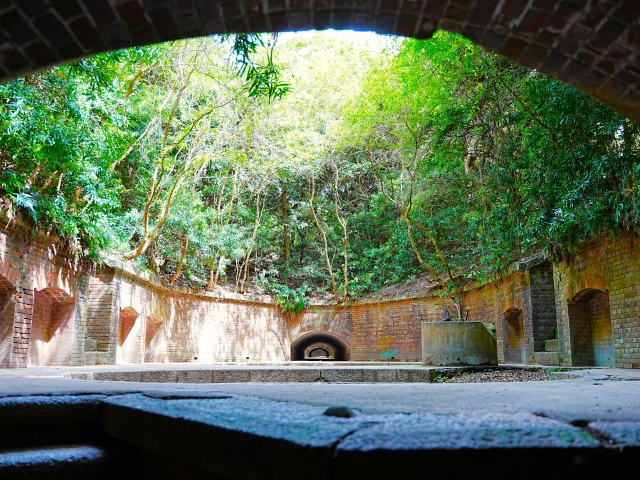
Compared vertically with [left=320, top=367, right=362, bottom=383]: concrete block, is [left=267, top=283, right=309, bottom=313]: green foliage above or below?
above

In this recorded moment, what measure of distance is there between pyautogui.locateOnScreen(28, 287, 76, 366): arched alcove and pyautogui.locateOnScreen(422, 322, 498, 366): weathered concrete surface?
304 inches

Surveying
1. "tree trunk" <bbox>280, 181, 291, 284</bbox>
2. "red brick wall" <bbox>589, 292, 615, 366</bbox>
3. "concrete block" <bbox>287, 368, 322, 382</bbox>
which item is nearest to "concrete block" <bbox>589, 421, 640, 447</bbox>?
"concrete block" <bbox>287, 368, 322, 382</bbox>

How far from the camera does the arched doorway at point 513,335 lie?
15.3 metres

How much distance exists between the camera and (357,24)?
2.97m

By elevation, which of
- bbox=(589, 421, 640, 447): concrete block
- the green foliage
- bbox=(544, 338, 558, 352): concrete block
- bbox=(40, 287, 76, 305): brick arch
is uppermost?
the green foliage

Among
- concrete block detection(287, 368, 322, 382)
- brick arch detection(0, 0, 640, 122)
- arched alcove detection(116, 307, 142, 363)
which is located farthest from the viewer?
arched alcove detection(116, 307, 142, 363)

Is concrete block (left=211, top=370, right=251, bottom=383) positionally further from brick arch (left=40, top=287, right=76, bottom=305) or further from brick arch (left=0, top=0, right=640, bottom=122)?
brick arch (left=0, top=0, right=640, bottom=122)

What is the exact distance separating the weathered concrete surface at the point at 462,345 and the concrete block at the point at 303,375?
238cm

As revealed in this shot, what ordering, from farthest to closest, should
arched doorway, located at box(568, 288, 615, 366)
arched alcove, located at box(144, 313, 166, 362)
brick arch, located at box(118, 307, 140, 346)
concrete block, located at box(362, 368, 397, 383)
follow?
arched alcove, located at box(144, 313, 166, 362), brick arch, located at box(118, 307, 140, 346), arched doorway, located at box(568, 288, 615, 366), concrete block, located at box(362, 368, 397, 383)

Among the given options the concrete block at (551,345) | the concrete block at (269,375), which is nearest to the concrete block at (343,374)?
the concrete block at (269,375)

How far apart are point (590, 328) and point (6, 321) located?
1187cm

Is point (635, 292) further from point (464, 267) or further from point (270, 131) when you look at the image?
point (270, 131)

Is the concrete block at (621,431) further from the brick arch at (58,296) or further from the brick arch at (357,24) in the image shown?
the brick arch at (58,296)

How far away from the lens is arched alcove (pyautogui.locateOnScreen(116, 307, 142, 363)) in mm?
14305
